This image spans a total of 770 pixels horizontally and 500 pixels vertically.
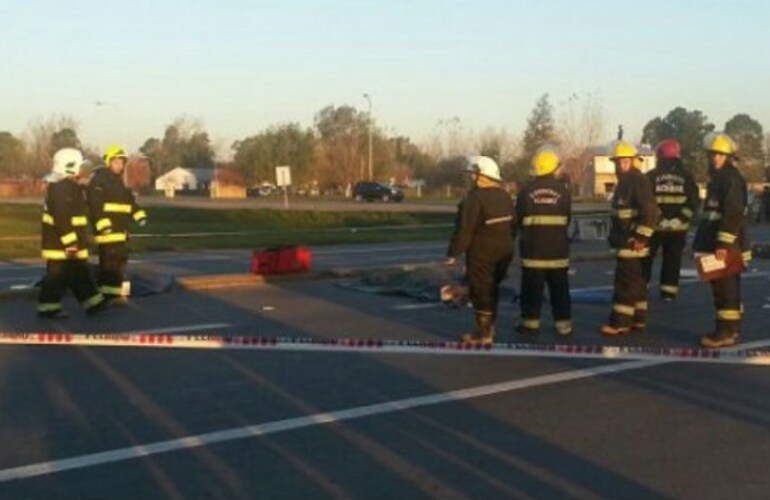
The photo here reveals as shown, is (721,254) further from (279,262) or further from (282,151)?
(282,151)

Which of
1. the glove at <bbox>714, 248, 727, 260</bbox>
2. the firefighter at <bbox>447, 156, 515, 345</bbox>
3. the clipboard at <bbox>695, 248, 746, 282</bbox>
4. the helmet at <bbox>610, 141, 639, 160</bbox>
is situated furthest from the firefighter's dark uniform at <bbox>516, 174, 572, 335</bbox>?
the glove at <bbox>714, 248, 727, 260</bbox>

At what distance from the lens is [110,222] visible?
13508 mm

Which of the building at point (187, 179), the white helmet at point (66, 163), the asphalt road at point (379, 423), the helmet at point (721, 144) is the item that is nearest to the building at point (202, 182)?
the building at point (187, 179)

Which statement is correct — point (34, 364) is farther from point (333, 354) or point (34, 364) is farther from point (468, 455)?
point (468, 455)

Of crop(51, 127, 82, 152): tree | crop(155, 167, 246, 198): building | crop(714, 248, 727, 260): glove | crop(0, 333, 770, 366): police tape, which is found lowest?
crop(155, 167, 246, 198): building

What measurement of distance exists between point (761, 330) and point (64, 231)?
24.1 feet

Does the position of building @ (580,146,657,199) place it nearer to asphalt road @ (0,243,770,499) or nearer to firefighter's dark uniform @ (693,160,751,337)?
firefighter's dark uniform @ (693,160,751,337)

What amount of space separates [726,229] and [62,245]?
6.84 metres

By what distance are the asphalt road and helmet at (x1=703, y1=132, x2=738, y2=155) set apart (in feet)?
5.93

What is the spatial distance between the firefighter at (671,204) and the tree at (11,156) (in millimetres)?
123070

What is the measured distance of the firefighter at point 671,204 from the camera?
46.6 feet

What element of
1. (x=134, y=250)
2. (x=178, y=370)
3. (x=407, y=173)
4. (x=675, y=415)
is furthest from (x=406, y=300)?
(x=407, y=173)

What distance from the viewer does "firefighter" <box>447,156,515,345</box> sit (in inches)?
424

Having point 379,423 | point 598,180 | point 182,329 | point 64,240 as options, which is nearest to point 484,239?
point 182,329
